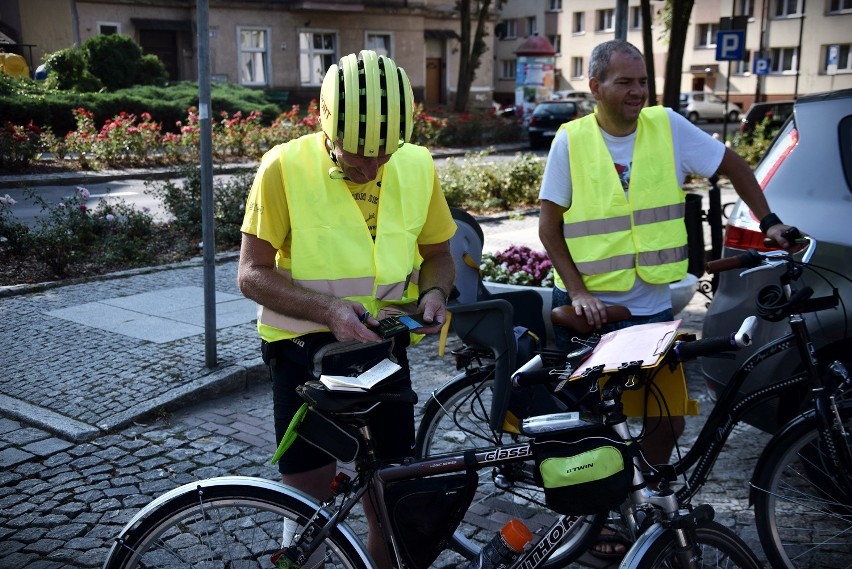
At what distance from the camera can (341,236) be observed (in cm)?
267

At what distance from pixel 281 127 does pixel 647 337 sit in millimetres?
19583

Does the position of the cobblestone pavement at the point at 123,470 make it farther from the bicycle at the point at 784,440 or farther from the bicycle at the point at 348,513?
the bicycle at the point at 348,513

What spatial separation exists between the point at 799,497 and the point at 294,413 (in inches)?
72.9

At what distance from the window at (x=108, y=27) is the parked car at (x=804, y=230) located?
33903mm

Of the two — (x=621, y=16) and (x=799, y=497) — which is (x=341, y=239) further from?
(x=621, y=16)

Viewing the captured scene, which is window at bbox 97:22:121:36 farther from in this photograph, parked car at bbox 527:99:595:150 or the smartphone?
the smartphone

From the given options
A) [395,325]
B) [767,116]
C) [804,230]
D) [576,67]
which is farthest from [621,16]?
[576,67]

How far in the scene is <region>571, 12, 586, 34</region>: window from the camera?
5747 cm

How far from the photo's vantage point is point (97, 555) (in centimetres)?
375

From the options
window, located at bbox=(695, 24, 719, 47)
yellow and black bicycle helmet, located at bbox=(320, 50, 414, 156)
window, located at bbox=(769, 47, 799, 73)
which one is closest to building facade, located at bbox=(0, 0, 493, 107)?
window, located at bbox=(695, 24, 719, 47)

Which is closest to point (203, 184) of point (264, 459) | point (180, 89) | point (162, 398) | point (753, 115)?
point (162, 398)

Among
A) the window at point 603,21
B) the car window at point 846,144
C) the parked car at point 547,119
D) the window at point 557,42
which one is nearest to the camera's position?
the car window at point 846,144

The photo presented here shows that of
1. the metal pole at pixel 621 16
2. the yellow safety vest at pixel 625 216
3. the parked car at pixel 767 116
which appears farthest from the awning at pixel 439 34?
the yellow safety vest at pixel 625 216

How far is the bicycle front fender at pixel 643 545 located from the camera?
2.43 meters
